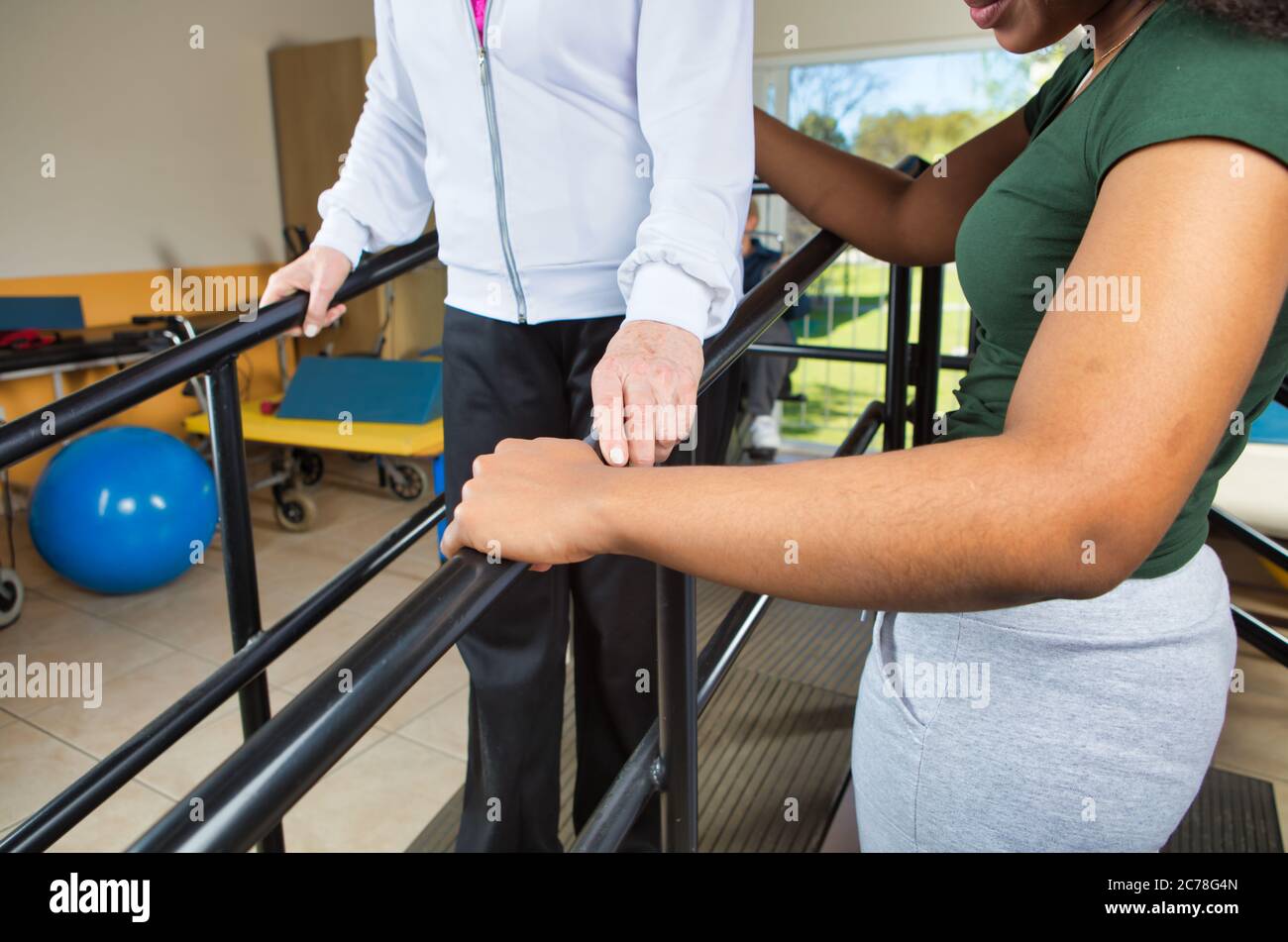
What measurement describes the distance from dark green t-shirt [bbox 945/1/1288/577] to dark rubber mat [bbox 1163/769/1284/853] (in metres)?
1.26

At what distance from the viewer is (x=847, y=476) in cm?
56

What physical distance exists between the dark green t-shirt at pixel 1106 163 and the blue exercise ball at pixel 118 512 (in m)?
3.29

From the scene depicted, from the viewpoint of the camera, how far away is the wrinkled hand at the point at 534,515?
60 centimetres

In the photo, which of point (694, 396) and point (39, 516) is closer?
point (694, 396)

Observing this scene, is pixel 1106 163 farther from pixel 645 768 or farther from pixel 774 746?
pixel 774 746

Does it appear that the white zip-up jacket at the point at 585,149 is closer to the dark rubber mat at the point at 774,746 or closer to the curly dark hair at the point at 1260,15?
the curly dark hair at the point at 1260,15

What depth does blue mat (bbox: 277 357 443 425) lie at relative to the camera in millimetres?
4410

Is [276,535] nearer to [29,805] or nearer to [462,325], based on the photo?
[29,805]

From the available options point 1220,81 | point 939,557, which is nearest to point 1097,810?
point 939,557

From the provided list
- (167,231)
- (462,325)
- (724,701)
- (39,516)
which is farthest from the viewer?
(167,231)

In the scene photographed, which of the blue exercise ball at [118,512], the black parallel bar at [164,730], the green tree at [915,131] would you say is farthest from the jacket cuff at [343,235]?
the green tree at [915,131]

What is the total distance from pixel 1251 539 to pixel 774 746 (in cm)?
106

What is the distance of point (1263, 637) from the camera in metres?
1.34
